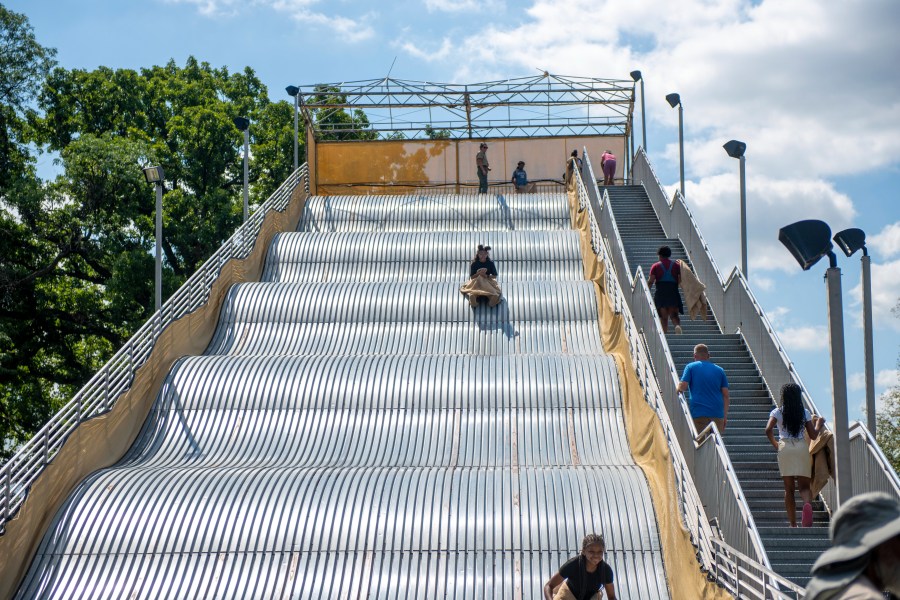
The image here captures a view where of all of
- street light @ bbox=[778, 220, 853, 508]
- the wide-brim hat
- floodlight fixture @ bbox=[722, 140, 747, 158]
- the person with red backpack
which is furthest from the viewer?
floodlight fixture @ bbox=[722, 140, 747, 158]

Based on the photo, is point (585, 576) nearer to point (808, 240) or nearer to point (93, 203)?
point (808, 240)

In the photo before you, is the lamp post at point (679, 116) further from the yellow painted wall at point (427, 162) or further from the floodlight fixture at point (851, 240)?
the floodlight fixture at point (851, 240)

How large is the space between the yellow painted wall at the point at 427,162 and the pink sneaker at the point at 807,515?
78.4ft

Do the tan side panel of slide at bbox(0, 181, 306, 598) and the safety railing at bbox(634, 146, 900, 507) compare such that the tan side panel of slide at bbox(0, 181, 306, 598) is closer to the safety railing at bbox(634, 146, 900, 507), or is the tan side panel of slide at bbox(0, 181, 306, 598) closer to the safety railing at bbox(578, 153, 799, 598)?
the safety railing at bbox(578, 153, 799, 598)

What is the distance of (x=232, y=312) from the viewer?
21453 millimetres

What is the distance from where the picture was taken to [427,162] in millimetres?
35156

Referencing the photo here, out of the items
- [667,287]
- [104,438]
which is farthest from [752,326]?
[104,438]

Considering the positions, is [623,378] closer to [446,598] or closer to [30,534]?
[446,598]

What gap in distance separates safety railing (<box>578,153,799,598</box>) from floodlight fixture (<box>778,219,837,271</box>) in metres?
2.41

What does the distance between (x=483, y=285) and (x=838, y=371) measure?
12.6 metres

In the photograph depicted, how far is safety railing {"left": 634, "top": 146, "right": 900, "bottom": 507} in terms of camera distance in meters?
11.4

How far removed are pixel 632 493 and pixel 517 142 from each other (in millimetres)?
22376

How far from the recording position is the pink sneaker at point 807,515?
1178 cm

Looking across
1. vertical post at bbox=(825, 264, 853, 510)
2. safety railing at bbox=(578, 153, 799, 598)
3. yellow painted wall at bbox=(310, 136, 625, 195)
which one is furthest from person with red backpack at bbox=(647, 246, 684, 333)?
yellow painted wall at bbox=(310, 136, 625, 195)
